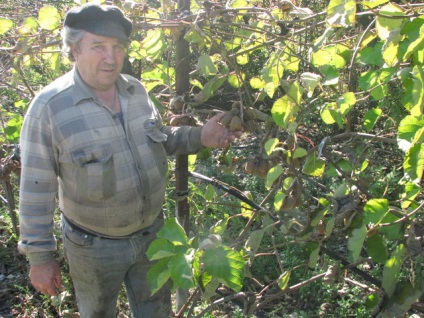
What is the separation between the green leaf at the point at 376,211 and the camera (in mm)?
1656

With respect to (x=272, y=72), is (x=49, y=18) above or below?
above

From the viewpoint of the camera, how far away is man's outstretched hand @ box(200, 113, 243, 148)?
88.6 inches

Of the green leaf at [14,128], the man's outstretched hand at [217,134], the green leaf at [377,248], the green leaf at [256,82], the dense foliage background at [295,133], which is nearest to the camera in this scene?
the dense foliage background at [295,133]

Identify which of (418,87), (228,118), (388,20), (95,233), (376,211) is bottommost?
(95,233)

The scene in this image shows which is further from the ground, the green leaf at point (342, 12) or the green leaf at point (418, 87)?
the green leaf at point (342, 12)

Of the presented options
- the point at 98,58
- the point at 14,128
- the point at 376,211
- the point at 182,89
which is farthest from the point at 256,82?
the point at 14,128

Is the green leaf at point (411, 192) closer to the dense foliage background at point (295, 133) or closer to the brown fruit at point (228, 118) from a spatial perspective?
the dense foliage background at point (295, 133)

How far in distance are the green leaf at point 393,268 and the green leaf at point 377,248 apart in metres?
0.03

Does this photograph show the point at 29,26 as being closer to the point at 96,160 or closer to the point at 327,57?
the point at 96,160

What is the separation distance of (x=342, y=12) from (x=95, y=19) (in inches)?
41.0

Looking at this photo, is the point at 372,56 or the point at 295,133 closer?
the point at 372,56

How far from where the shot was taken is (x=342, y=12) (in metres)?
1.51

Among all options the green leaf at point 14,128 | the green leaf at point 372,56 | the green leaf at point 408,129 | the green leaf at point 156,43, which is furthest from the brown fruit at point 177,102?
the green leaf at point 408,129

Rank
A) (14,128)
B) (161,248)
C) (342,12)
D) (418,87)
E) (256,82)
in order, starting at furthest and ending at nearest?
1. (14,128)
2. (256,82)
3. (161,248)
4. (342,12)
5. (418,87)
